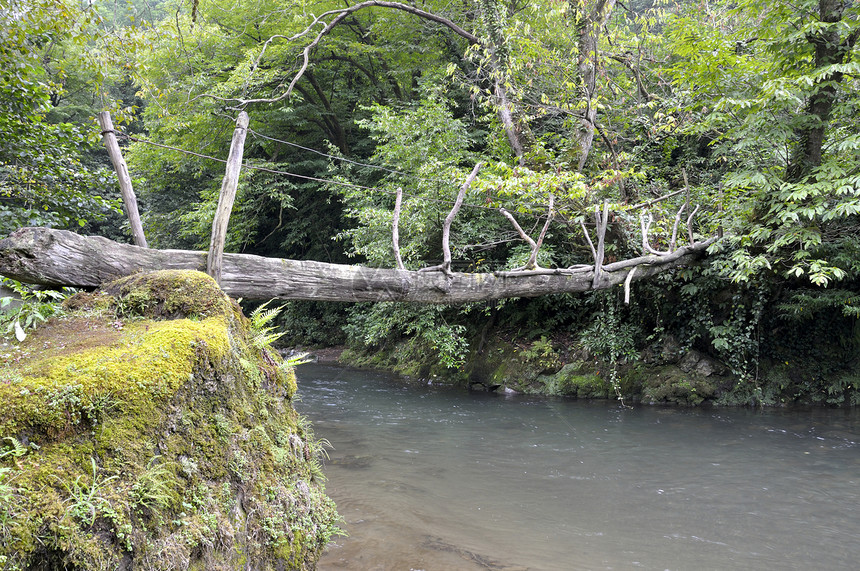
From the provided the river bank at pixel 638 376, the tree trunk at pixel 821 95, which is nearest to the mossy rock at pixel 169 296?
the tree trunk at pixel 821 95

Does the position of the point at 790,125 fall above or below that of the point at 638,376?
above

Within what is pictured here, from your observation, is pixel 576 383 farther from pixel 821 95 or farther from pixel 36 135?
pixel 36 135

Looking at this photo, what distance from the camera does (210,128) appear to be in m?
14.9

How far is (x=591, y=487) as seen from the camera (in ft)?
19.3

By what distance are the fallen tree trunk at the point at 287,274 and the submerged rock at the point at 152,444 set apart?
341mm

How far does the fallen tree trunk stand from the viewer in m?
3.54

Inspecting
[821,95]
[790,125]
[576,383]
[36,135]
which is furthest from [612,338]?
[36,135]

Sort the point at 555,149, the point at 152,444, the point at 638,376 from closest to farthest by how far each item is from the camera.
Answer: the point at 152,444 → the point at 638,376 → the point at 555,149

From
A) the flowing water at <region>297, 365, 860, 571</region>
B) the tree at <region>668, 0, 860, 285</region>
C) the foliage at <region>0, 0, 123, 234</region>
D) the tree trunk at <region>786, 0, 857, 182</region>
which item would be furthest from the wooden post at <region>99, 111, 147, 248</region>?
the tree trunk at <region>786, 0, 857, 182</region>

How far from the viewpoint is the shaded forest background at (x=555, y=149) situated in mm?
7242

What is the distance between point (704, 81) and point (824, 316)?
4739mm

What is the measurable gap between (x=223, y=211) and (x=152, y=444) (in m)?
2.71

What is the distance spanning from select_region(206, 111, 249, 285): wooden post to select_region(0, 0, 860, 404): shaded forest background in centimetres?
62

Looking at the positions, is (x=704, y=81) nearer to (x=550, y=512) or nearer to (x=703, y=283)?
(x=703, y=283)
